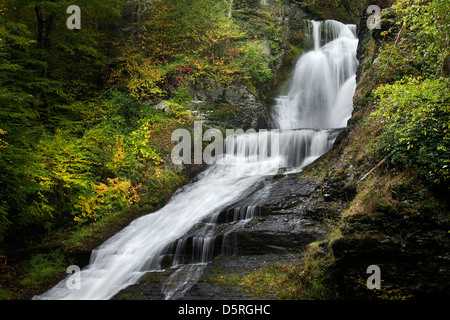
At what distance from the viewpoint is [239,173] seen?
1179cm

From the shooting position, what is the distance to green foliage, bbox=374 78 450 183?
4555 millimetres

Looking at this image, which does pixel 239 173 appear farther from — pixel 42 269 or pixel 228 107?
pixel 42 269

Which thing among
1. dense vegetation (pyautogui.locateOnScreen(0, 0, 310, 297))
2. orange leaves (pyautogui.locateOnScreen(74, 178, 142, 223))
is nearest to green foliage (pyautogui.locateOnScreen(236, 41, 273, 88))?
dense vegetation (pyautogui.locateOnScreen(0, 0, 310, 297))

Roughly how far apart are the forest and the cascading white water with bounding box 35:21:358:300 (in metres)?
1.01

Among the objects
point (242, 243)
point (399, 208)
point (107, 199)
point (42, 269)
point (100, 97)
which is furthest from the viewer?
point (100, 97)

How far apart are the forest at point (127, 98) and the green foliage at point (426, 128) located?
0.02 meters

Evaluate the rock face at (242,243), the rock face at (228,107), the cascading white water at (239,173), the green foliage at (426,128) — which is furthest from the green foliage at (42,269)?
the rock face at (228,107)

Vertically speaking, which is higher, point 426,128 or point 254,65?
point 254,65

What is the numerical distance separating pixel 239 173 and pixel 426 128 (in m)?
7.56

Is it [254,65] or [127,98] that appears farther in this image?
[254,65]

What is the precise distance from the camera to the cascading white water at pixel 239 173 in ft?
24.0

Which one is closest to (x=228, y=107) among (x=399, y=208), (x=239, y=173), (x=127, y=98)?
(x=239, y=173)
